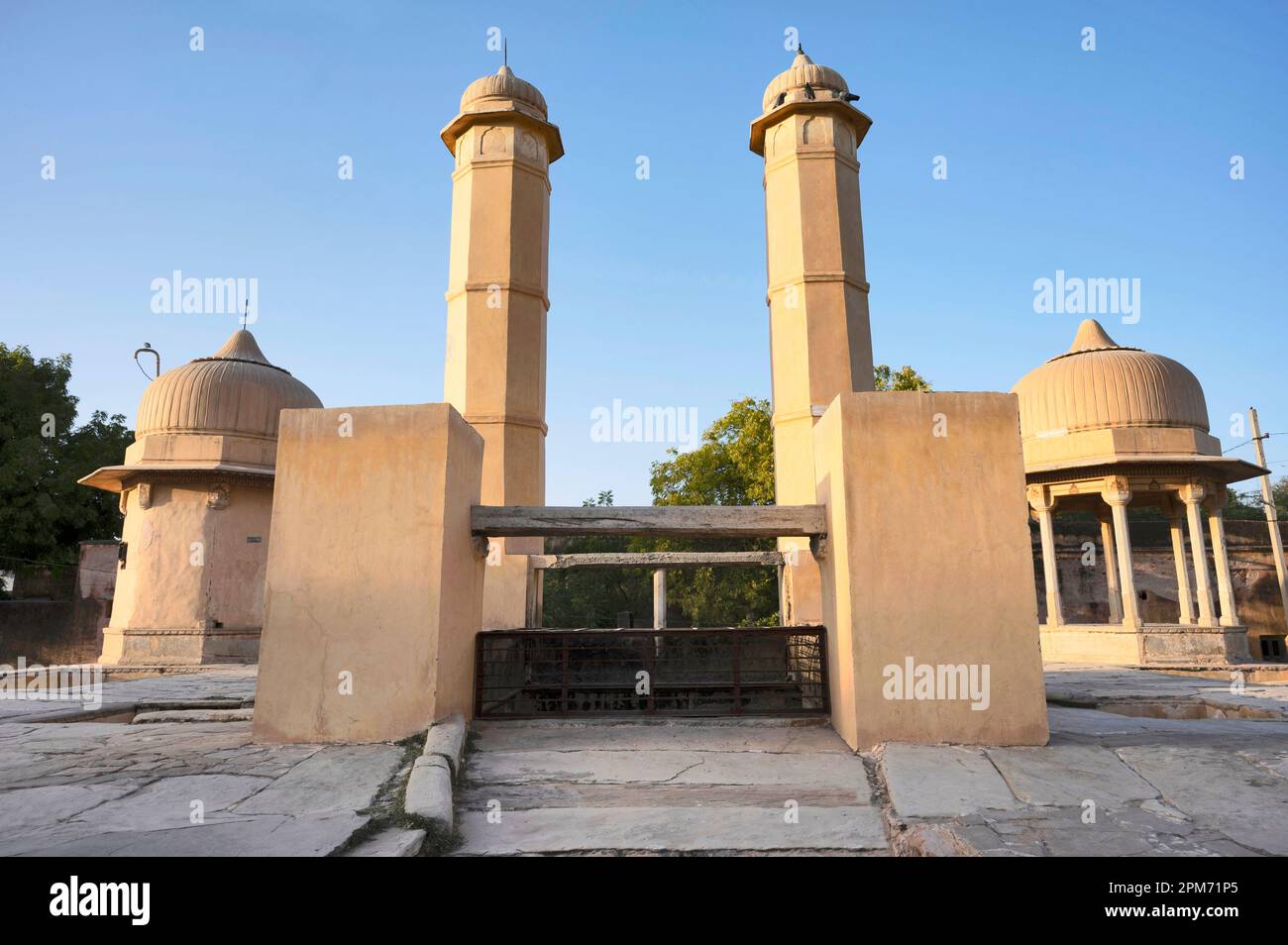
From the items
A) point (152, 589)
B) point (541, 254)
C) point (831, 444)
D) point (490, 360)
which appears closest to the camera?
point (831, 444)

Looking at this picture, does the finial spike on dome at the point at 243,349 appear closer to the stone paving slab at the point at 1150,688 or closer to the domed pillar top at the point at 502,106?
the domed pillar top at the point at 502,106

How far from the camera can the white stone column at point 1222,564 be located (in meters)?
15.1

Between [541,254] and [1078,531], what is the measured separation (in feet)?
66.0

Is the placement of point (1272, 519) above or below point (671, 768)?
above

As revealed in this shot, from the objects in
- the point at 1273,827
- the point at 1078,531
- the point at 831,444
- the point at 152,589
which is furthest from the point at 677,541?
the point at 1273,827

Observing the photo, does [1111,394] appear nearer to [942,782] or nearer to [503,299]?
[503,299]

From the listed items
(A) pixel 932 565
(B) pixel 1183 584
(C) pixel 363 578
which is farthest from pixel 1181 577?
(C) pixel 363 578

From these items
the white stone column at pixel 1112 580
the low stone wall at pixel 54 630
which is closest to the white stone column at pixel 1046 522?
the white stone column at pixel 1112 580

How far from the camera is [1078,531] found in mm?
25188

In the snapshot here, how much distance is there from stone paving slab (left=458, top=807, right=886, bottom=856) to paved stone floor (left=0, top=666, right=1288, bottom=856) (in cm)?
2

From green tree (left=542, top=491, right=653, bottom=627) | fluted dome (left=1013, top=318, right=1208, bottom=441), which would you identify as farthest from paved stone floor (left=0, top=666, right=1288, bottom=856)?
green tree (left=542, top=491, right=653, bottom=627)

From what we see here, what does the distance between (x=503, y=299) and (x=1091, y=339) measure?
471 inches

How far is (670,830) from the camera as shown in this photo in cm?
466
